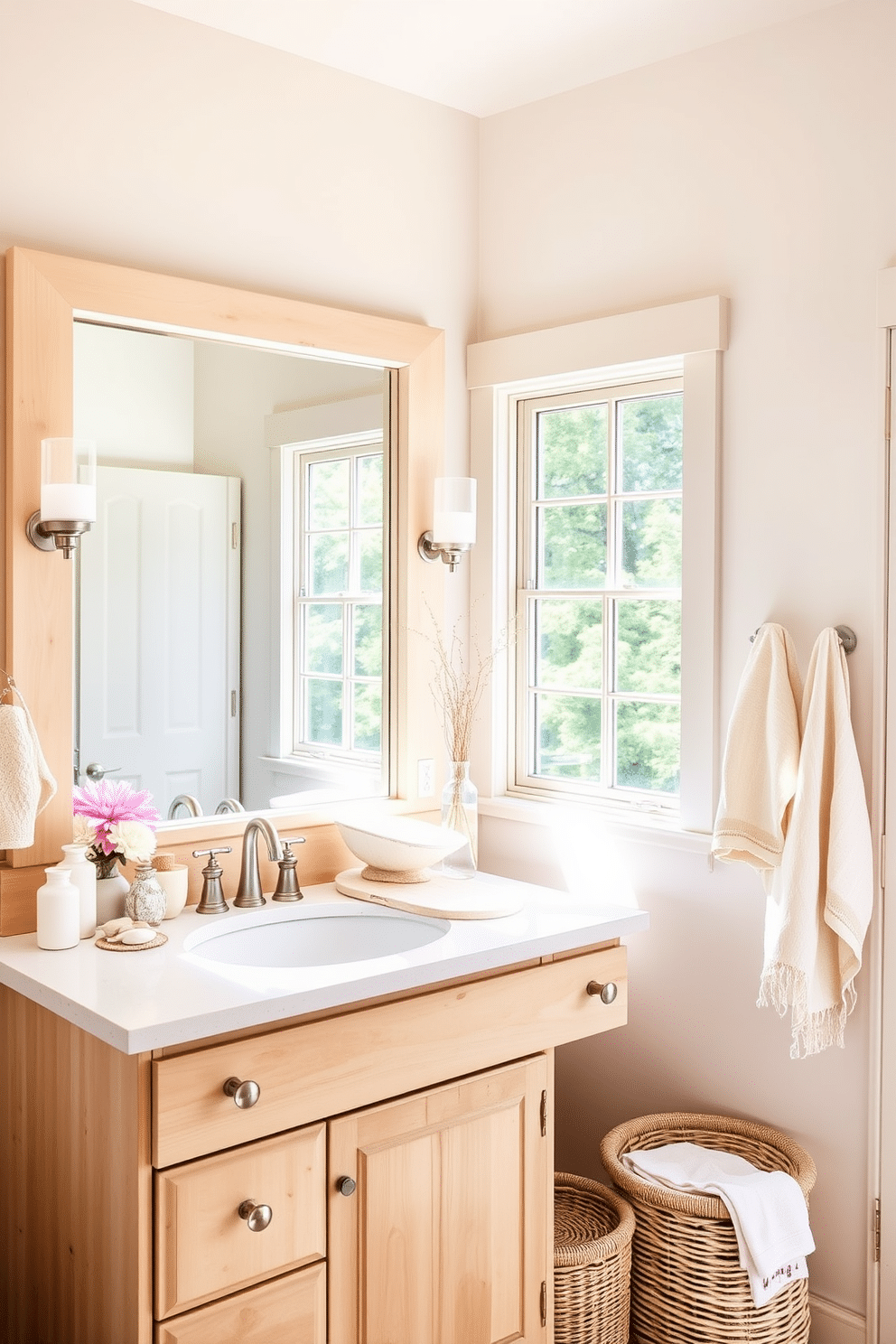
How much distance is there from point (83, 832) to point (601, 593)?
1273 millimetres

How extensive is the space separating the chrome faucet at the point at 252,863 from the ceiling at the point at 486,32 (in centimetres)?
160

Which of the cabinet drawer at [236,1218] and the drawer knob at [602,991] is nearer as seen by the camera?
the cabinet drawer at [236,1218]

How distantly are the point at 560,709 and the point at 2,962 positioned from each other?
56.1 inches

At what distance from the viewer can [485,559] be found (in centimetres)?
290

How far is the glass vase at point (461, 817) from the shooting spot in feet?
8.21

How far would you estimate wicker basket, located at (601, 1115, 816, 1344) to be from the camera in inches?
85.6

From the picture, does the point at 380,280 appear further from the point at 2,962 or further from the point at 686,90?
the point at 2,962

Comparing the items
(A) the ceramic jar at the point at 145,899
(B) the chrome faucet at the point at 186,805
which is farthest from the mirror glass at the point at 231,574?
(A) the ceramic jar at the point at 145,899

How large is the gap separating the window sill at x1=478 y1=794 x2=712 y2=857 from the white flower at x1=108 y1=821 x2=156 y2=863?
40.3 inches

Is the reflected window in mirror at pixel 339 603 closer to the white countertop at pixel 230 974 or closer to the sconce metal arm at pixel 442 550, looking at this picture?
the sconce metal arm at pixel 442 550

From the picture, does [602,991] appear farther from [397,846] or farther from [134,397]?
[134,397]

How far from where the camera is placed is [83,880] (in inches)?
79.7

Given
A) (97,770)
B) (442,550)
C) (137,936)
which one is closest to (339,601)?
(442,550)

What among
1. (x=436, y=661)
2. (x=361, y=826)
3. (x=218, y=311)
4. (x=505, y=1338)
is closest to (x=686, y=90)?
(x=218, y=311)
